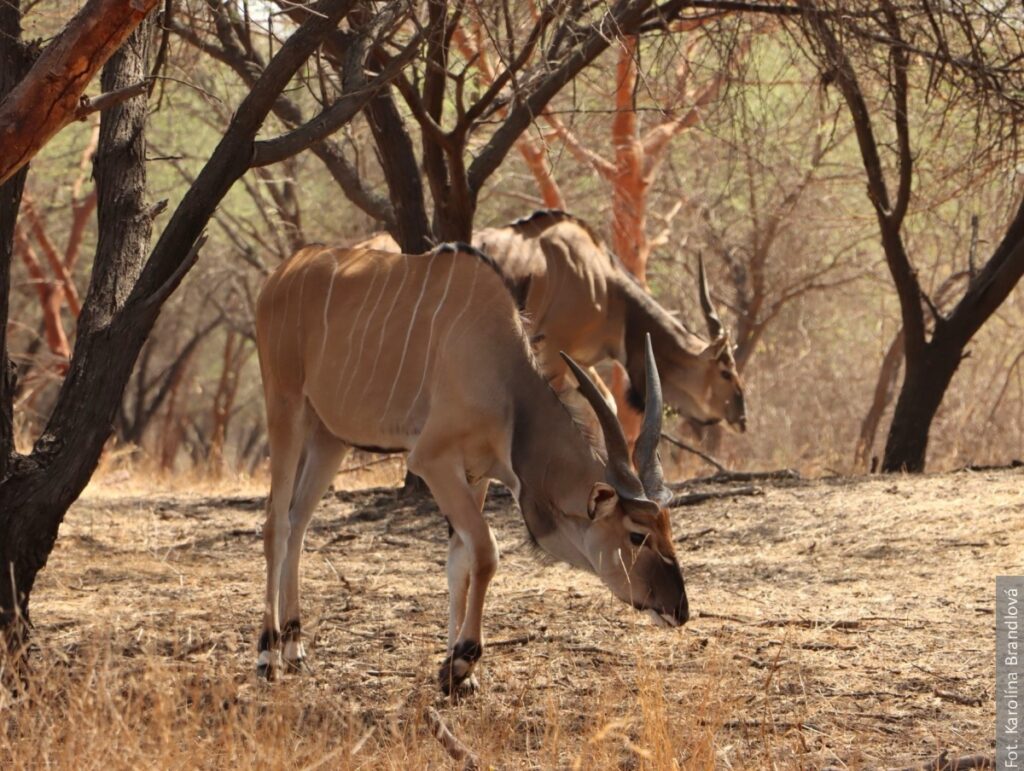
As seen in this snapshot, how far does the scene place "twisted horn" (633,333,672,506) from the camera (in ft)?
12.8

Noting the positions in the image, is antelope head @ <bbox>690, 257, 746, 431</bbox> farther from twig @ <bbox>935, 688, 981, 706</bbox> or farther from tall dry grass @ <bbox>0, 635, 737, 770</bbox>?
twig @ <bbox>935, 688, 981, 706</bbox>

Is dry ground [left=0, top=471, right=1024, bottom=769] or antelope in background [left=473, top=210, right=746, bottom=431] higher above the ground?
antelope in background [left=473, top=210, right=746, bottom=431]

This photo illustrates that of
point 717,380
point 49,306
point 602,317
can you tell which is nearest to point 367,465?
point 602,317

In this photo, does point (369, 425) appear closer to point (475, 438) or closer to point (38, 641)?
point (475, 438)

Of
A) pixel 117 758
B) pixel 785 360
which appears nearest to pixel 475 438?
pixel 117 758

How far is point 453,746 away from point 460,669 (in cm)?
78

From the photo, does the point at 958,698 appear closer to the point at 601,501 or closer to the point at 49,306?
the point at 601,501

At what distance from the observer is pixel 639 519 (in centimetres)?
395

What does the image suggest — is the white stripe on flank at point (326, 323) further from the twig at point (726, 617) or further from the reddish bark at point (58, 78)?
the reddish bark at point (58, 78)

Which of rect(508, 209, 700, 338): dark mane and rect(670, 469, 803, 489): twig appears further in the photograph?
rect(508, 209, 700, 338): dark mane

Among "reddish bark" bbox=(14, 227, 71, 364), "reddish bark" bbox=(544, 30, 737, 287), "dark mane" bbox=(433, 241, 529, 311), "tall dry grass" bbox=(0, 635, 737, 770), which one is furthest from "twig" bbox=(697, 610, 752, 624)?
"reddish bark" bbox=(14, 227, 71, 364)

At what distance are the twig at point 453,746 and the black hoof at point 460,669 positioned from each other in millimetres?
673

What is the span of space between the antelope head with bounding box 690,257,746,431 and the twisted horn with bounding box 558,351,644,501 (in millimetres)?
3772

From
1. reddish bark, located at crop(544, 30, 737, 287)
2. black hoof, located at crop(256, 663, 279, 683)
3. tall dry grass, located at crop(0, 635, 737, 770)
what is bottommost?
black hoof, located at crop(256, 663, 279, 683)
